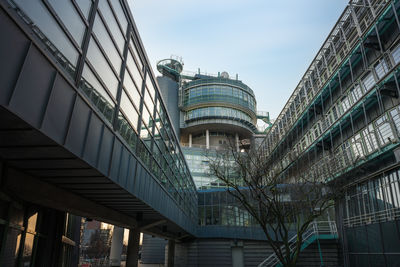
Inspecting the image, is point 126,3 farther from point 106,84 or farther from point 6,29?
point 6,29

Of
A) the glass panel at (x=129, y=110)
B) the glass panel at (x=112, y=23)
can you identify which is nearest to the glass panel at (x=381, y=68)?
the glass panel at (x=129, y=110)

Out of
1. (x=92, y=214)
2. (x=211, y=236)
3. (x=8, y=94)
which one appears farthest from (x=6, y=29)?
(x=211, y=236)

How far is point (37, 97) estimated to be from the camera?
4832 mm

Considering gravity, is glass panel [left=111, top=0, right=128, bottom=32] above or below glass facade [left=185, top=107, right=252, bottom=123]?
below

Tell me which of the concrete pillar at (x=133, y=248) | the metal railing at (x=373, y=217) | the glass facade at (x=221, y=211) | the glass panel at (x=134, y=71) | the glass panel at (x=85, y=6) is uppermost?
the glass panel at (x=134, y=71)

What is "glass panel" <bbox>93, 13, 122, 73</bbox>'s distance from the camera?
7878 millimetres

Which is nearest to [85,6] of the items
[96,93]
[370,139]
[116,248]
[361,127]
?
[96,93]

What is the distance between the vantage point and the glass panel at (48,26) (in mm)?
5016

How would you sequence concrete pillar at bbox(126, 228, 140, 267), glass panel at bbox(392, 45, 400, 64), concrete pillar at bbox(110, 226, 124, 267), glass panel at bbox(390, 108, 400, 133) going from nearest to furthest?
glass panel at bbox(390, 108, 400, 133) < glass panel at bbox(392, 45, 400, 64) < concrete pillar at bbox(126, 228, 140, 267) < concrete pillar at bbox(110, 226, 124, 267)

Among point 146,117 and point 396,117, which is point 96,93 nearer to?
point 146,117

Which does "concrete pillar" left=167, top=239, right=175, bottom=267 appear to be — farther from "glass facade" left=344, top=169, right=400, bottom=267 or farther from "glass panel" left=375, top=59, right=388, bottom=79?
"glass panel" left=375, top=59, right=388, bottom=79

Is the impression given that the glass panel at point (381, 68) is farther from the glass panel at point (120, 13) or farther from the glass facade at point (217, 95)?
the glass facade at point (217, 95)

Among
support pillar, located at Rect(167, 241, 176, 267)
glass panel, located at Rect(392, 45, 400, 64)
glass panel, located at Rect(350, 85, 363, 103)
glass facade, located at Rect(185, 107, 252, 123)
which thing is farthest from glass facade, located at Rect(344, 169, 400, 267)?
glass facade, located at Rect(185, 107, 252, 123)

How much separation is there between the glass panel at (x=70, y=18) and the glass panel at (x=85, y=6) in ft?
1.03
